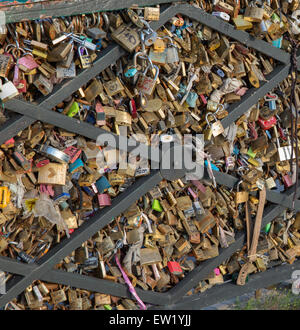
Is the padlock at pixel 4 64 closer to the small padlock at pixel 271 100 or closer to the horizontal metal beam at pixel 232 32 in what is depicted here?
the horizontal metal beam at pixel 232 32

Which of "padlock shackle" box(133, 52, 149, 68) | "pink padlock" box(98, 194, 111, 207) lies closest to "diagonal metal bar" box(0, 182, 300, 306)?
"pink padlock" box(98, 194, 111, 207)

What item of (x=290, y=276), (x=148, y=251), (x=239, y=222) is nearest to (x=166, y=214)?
(x=148, y=251)

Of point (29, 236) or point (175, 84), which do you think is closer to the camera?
point (29, 236)

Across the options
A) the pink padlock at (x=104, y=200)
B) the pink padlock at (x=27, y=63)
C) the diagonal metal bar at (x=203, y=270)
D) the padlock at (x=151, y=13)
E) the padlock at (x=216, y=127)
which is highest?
the padlock at (x=151, y=13)

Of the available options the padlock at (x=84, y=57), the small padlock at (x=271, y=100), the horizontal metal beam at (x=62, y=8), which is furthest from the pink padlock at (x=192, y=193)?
the horizontal metal beam at (x=62, y=8)

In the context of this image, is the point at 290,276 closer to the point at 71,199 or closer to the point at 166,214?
the point at 166,214

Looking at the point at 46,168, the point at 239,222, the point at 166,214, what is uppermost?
the point at 46,168

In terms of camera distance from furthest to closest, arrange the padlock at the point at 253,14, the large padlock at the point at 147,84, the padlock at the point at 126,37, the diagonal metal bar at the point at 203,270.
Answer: the diagonal metal bar at the point at 203,270 → the padlock at the point at 253,14 → the large padlock at the point at 147,84 → the padlock at the point at 126,37
